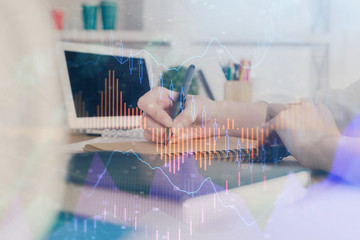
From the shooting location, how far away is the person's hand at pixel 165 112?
0.36 m

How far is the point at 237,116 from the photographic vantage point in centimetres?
44

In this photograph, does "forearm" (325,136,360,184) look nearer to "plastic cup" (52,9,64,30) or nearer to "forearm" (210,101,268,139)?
"forearm" (210,101,268,139)

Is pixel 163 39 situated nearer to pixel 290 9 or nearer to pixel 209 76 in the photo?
pixel 209 76

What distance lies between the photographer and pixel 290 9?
2.68 feet

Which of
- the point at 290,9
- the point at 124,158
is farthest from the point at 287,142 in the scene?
the point at 290,9

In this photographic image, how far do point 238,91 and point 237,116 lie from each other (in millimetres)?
109

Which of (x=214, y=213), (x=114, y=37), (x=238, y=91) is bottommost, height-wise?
(x=214, y=213)

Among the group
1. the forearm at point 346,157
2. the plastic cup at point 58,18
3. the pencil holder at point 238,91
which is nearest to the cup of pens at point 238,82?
the pencil holder at point 238,91

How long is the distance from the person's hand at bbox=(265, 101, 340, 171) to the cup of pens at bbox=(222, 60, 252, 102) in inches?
6.2

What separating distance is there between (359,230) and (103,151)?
0.89ft

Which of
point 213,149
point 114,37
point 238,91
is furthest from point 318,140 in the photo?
point 114,37

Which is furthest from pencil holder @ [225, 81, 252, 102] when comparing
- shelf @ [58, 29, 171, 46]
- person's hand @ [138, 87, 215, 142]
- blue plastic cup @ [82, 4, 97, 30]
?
blue plastic cup @ [82, 4, 97, 30]
